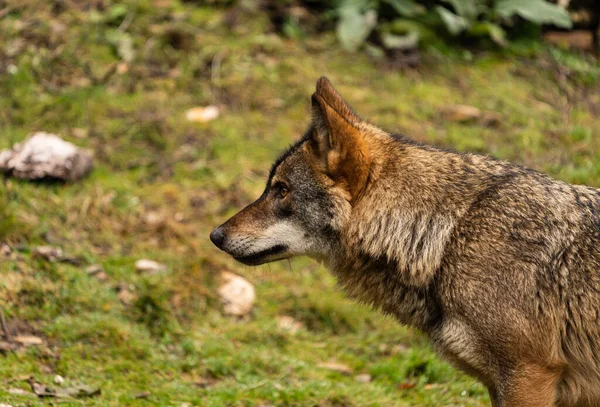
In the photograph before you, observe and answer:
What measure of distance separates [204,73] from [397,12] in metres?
2.82

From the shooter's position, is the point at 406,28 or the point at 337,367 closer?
the point at 337,367

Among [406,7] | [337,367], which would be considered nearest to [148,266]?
[337,367]

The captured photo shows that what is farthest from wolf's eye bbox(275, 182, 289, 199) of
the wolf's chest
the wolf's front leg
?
the wolf's front leg

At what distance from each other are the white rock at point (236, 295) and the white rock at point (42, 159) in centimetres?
198

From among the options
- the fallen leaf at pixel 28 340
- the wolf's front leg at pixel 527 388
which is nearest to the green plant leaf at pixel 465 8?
the fallen leaf at pixel 28 340

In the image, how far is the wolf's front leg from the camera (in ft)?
13.8

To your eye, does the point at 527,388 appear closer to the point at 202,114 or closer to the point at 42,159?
the point at 42,159

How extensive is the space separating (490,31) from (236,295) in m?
5.87

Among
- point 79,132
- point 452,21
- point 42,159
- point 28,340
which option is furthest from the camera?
point 452,21

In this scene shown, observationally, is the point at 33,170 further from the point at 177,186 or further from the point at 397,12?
the point at 397,12

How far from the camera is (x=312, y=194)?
4879 mm

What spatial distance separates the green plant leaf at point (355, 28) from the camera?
35.6 feet

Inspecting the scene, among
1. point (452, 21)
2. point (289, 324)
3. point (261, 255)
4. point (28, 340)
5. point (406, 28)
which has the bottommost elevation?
point (289, 324)

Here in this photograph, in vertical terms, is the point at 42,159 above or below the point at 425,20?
below
